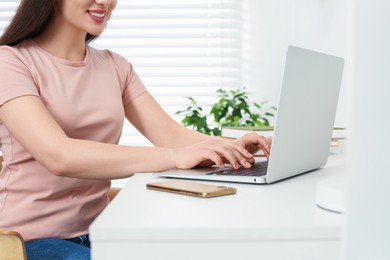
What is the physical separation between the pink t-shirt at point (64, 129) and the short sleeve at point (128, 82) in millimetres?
153

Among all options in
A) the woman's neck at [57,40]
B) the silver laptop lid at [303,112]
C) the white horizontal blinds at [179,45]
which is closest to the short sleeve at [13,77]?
the woman's neck at [57,40]

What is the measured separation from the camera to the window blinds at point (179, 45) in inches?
137

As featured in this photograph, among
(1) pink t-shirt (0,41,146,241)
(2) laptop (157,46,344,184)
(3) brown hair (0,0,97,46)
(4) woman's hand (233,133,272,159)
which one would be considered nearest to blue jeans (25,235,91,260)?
(1) pink t-shirt (0,41,146,241)

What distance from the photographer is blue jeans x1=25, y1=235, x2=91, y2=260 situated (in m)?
1.27

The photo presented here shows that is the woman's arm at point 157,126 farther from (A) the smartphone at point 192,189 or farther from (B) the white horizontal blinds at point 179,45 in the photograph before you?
(B) the white horizontal blinds at point 179,45

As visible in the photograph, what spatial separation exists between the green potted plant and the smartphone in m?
1.94

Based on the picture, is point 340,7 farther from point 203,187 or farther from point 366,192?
point 366,192

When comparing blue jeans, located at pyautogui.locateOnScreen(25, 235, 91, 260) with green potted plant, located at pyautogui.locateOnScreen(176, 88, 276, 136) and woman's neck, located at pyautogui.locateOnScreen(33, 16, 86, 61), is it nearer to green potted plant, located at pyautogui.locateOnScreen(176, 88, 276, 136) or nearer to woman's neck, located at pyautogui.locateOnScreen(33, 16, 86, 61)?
woman's neck, located at pyautogui.locateOnScreen(33, 16, 86, 61)

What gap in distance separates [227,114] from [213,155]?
1.93m

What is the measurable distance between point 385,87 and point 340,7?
1864 mm

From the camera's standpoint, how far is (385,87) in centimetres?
62

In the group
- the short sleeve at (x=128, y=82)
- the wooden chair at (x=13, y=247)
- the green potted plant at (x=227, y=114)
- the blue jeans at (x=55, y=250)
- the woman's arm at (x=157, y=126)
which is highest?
the short sleeve at (x=128, y=82)

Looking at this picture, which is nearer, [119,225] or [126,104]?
[119,225]

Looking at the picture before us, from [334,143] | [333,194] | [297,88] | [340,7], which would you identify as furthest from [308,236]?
[340,7]
